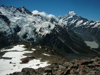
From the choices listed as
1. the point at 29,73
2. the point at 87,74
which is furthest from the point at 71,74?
the point at 29,73

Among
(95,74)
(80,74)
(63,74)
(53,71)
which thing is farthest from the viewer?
(53,71)

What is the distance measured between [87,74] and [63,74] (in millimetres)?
4429

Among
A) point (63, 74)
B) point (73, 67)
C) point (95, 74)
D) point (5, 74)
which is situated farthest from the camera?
point (5, 74)

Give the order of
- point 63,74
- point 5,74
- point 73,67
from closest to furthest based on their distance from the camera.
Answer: point 63,74 → point 73,67 → point 5,74

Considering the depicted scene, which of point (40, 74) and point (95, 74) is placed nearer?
point (95, 74)

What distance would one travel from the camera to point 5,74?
30891 millimetres

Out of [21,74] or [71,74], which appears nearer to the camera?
[71,74]

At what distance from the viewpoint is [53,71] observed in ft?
80.5

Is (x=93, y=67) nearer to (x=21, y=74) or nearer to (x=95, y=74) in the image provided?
(x=95, y=74)

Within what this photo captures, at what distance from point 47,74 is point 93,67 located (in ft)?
29.6

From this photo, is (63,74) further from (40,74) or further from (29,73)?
(29,73)

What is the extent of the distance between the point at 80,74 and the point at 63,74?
315 centimetres

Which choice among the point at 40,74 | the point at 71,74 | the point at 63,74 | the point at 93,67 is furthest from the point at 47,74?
the point at 93,67

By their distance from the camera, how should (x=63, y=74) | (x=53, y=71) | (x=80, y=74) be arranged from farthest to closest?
1. (x=53, y=71)
2. (x=63, y=74)
3. (x=80, y=74)
